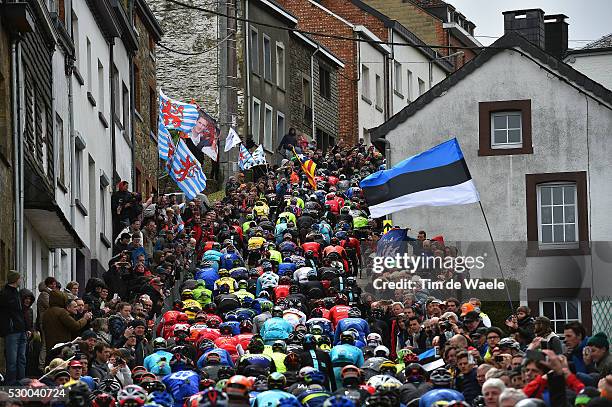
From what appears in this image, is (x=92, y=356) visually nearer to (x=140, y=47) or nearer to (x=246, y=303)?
(x=246, y=303)

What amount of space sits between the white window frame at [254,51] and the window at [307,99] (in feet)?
20.0

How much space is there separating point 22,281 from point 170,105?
2055 cm

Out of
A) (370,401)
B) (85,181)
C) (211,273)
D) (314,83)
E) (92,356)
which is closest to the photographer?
(370,401)

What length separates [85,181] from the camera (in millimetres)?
43688

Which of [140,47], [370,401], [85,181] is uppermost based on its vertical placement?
[140,47]

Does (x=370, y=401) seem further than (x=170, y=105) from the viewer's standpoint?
No

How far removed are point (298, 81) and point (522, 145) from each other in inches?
1216

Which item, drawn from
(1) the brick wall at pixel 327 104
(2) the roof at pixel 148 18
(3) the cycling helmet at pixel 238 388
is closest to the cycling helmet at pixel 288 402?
(3) the cycling helmet at pixel 238 388

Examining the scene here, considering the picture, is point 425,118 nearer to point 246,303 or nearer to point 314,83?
point 246,303

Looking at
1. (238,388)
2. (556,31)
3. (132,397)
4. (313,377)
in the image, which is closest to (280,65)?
(556,31)

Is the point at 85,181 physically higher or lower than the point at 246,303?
higher

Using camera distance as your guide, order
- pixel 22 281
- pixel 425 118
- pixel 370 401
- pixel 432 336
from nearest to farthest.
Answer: pixel 370 401 < pixel 432 336 < pixel 22 281 < pixel 425 118

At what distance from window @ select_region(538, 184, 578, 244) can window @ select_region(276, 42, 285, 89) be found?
28.8 metres

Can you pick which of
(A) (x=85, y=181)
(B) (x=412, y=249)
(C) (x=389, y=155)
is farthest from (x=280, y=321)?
(C) (x=389, y=155)
